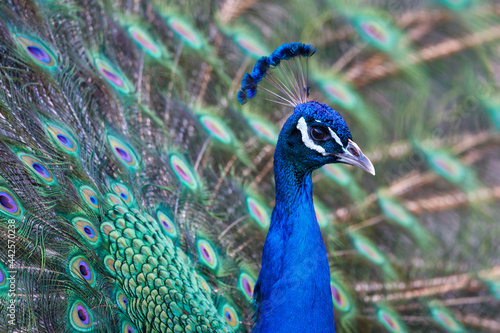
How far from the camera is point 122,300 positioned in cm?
112

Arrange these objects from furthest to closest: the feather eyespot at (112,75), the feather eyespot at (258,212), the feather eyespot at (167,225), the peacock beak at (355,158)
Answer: the feather eyespot at (258,212)
the feather eyespot at (112,75)
the feather eyespot at (167,225)
the peacock beak at (355,158)

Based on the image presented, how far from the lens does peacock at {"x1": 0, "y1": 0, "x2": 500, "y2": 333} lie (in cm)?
109

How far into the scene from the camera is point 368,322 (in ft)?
5.33

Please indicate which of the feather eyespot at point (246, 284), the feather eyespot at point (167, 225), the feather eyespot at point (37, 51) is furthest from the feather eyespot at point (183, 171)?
the feather eyespot at point (37, 51)

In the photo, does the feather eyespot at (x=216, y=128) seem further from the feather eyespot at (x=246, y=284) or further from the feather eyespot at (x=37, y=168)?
the feather eyespot at (x=37, y=168)

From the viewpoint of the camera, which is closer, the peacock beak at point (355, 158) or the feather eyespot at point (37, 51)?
the peacock beak at point (355, 158)

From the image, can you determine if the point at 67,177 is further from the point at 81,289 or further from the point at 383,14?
the point at 383,14

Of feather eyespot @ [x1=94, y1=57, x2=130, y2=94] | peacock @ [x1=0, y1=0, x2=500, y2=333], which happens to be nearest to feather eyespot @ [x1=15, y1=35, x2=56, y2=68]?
peacock @ [x1=0, y1=0, x2=500, y2=333]

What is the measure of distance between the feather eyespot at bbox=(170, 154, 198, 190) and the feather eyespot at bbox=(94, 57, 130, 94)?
0.65 ft

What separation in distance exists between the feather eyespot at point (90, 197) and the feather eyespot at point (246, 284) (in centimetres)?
38

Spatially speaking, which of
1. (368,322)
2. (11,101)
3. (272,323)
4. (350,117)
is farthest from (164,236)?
(350,117)

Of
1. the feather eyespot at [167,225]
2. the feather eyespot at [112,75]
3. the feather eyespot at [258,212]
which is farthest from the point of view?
the feather eyespot at [258,212]

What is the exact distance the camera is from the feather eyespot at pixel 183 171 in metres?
1.37

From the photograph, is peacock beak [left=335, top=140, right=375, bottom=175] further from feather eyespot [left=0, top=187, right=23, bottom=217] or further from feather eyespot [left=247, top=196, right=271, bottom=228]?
feather eyespot [left=0, top=187, right=23, bottom=217]
